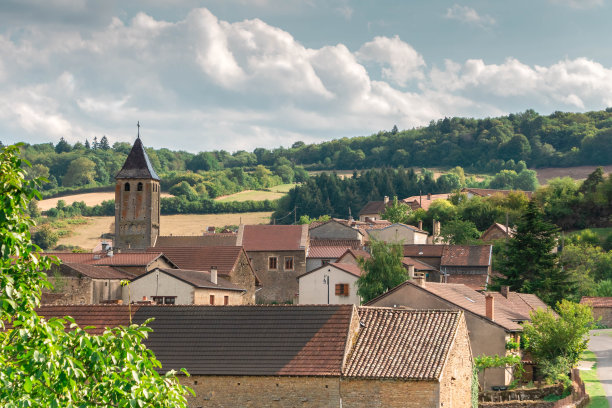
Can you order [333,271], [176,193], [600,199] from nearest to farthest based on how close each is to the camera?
[333,271], [600,199], [176,193]

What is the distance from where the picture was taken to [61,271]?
1967 inches

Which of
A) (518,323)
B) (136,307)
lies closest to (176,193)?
(518,323)

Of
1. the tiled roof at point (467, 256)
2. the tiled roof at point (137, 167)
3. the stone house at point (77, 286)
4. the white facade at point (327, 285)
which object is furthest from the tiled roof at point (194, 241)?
the stone house at point (77, 286)

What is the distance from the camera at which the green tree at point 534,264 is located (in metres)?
63.5

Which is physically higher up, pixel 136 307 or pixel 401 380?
pixel 136 307

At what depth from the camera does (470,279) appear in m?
72.9

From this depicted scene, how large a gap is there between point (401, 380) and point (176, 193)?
379 ft

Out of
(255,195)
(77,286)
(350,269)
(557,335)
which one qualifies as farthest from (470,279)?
(255,195)

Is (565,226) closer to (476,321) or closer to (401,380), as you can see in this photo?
(476,321)

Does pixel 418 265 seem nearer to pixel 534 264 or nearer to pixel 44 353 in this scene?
pixel 534 264

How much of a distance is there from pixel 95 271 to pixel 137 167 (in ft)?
80.0

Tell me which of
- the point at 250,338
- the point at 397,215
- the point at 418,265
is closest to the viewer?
the point at 250,338

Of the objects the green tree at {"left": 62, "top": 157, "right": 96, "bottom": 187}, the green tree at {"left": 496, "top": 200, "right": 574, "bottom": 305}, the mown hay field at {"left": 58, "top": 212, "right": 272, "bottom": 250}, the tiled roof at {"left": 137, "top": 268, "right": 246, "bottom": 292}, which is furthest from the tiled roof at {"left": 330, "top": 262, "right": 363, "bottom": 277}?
the green tree at {"left": 62, "top": 157, "right": 96, "bottom": 187}

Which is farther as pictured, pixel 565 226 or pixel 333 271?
pixel 565 226
